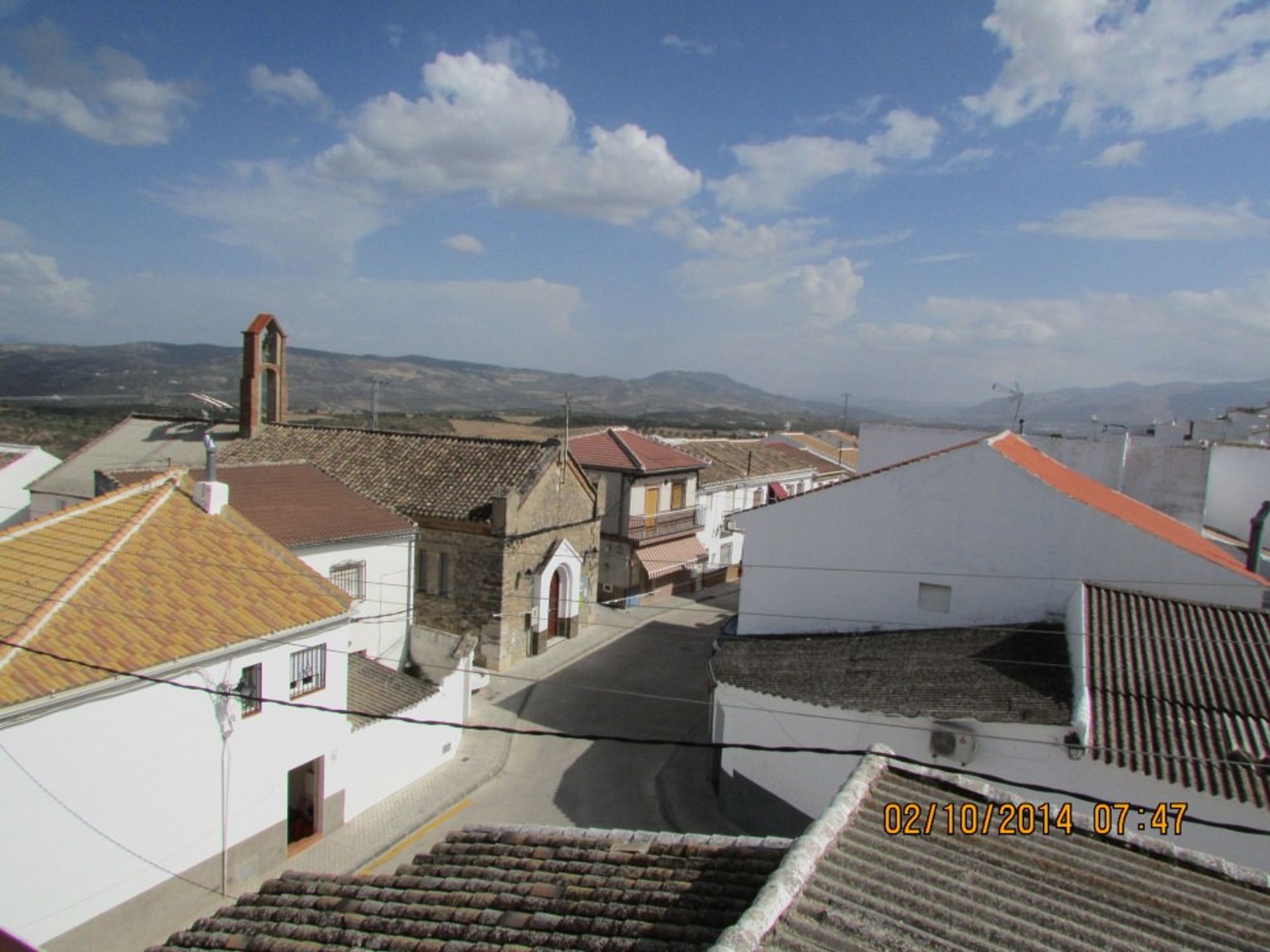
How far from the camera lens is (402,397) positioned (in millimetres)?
133125

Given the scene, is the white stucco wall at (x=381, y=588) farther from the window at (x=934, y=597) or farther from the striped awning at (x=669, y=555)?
the window at (x=934, y=597)

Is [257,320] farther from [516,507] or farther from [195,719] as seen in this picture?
[195,719]

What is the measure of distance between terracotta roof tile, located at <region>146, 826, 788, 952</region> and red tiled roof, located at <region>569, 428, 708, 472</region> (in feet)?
76.9

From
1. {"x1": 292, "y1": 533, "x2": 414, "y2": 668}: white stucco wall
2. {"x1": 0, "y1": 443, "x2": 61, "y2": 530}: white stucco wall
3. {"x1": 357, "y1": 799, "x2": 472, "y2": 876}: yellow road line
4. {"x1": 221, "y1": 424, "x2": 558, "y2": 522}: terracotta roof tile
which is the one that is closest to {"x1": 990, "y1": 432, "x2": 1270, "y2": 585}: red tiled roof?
{"x1": 357, "y1": 799, "x2": 472, "y2": 876}: yellow road line

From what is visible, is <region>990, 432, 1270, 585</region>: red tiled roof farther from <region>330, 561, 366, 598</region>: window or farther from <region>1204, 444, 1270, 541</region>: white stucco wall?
<region>330, 561, 366, 598</region>: window

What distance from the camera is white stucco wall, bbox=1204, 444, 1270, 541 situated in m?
26.7

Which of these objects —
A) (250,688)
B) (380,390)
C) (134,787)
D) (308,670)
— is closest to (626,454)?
(308,670)

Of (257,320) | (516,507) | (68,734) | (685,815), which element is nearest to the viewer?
(68,734)

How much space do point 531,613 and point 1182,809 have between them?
57.3 feet

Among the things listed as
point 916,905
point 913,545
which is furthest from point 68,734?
point 913,545

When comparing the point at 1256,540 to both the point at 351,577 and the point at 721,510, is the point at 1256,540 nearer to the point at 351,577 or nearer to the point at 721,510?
the point at 351,577

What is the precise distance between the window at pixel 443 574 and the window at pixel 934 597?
12797mm

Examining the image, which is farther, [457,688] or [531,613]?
[531,613]

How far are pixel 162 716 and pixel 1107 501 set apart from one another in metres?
18.7
